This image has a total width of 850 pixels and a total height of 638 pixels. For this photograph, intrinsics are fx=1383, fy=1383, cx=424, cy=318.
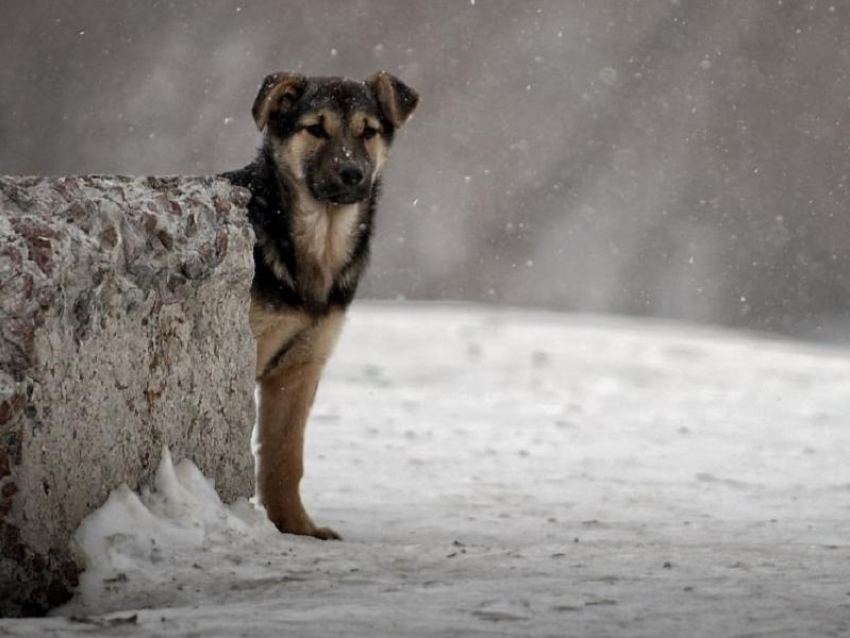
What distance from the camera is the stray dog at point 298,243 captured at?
17.9ft

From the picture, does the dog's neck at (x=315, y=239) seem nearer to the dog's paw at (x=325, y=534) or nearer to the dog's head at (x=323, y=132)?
the dog's head at (x=323, y=132)

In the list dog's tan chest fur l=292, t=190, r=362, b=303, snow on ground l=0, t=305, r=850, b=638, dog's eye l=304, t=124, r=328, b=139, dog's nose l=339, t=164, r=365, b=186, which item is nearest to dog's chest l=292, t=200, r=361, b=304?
dog's tan chest fur l=292, t=190, r=362, b=303

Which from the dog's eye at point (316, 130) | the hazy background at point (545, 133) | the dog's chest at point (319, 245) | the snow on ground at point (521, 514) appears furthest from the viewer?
the hazy background at point (545, 133)

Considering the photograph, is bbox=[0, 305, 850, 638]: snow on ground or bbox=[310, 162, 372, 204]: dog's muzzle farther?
bbox=[310, 162, 372, 204]: dog's muzzle

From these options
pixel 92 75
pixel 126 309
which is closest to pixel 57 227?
pixel 126 309

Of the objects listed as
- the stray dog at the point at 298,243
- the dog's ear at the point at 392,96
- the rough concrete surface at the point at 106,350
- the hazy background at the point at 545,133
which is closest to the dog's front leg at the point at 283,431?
the stray dog at the point at 298,243

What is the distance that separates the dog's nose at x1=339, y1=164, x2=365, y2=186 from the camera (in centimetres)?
563

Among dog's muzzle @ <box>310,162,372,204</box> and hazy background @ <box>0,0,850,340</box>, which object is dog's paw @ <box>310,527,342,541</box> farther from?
hazy background @ <box>0,0,850,340</box>

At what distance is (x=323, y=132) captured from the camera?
573cm

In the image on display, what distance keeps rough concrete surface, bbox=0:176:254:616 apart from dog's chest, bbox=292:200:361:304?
2.07 feet

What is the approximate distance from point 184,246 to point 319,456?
3475 millimetres

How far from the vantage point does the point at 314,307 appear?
552 cm

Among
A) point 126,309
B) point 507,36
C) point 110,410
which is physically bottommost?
point 110,410

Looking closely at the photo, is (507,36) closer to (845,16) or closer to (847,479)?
(845,16)
